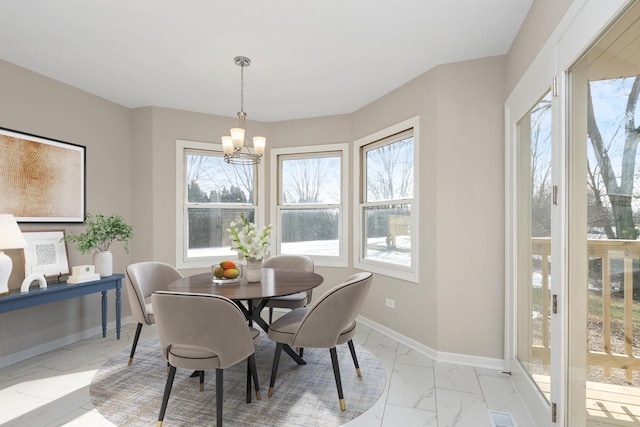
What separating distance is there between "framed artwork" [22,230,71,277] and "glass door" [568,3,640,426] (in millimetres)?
4067

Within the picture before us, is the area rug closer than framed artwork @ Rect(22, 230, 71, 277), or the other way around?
the area rug

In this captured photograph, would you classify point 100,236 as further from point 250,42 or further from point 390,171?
point 390,171

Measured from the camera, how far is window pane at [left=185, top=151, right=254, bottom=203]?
4340 millimetres

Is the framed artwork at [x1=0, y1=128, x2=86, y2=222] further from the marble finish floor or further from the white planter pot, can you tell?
the marble finish floor

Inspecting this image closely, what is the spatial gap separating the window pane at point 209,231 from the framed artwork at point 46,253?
4.30ft

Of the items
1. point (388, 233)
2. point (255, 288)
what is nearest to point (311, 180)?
point (388, 233)

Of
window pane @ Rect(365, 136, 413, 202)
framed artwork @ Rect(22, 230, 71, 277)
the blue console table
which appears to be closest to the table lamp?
the blue console table

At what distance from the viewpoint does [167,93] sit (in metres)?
3.67

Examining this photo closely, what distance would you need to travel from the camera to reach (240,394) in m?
2.37

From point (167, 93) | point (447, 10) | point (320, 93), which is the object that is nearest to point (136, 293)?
point (167, 93)

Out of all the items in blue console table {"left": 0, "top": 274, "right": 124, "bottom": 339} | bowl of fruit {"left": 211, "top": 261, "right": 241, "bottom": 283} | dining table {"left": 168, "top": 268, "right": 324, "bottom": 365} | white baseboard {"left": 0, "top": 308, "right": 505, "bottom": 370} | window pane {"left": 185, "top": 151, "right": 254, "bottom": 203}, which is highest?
window pane {"left": 185, "top": 151, "right": 254, "bottom": 203}

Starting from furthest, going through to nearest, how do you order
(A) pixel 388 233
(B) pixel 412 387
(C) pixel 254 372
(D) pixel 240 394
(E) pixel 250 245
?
1. (A) pixel 388 233
2. (E) pixel 250 245
3. (B) pixel 412 387
4. (D) pixel 240 394
5. (C) pixel 254 372

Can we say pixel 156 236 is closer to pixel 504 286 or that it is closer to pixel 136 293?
pixel 136 293

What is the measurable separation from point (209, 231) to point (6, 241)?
2118 millimetres
